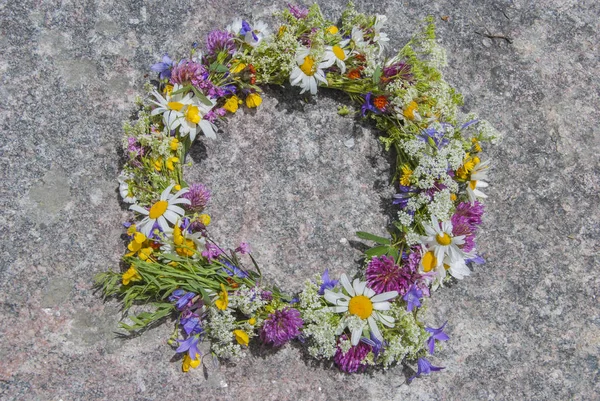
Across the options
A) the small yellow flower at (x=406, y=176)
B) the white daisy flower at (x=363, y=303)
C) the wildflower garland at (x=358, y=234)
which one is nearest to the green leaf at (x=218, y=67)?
the wildflower garland at (x=358, y=234)

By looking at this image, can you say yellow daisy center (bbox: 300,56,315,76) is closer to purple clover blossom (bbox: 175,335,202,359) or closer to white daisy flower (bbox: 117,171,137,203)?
white daisy flower (bbox: 117,171,137,203)

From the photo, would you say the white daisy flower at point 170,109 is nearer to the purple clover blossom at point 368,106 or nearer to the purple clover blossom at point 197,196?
the purple clover blossom at point 197,196

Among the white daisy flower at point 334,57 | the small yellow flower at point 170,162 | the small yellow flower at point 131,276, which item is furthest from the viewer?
the white daisy flower at point 334,57

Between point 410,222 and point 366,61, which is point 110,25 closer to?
point 366,61

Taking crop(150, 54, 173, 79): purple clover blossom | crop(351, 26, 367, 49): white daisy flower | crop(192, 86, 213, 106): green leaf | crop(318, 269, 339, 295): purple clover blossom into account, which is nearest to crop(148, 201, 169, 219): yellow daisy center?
crop(192, 86, 213, 106): green leaf

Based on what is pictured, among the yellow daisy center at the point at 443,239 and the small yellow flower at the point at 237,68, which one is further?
the small yellow flower at the point at 237,68

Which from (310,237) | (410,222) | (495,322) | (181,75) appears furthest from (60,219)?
(495,322)

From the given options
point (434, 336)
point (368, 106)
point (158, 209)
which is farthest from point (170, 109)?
point (434, 336)

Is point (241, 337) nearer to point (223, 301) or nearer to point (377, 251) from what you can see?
point (223, 301)

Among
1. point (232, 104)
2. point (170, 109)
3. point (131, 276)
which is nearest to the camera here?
point (131, 276)
